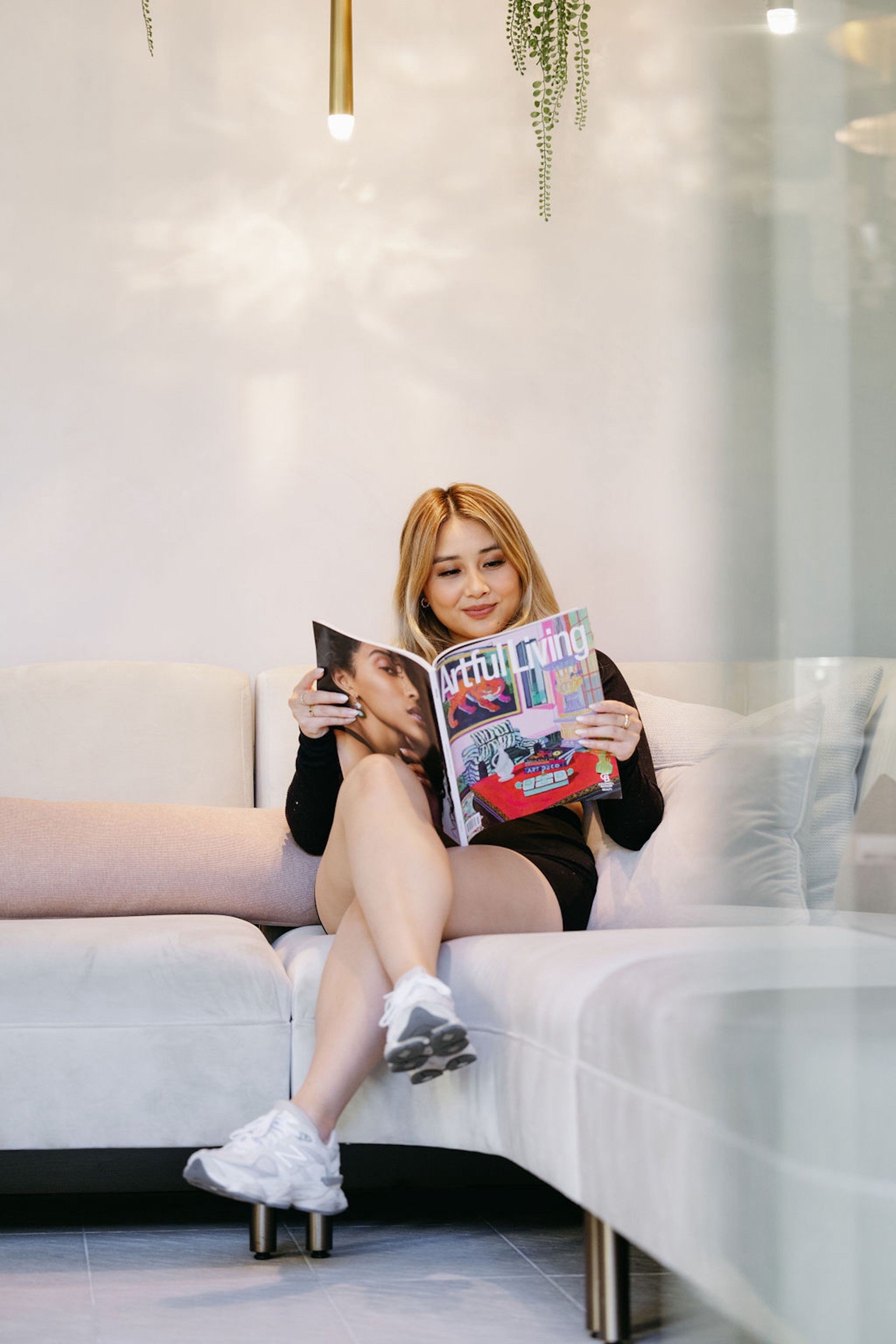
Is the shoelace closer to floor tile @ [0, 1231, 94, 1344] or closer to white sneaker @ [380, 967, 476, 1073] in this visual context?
white sneaker @ [380, 967, 476, 1073]

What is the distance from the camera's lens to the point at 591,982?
108cm

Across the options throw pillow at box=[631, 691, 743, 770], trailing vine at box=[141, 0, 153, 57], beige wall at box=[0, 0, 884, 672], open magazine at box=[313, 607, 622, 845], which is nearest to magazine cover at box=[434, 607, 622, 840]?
open magazine at box=[313, 607, 622, 845]

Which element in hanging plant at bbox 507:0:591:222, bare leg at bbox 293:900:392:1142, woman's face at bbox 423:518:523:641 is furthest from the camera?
hanging plant at bbox 507:0:591:222

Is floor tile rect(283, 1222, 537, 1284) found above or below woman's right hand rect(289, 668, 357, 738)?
below

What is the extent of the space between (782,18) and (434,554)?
1.71m

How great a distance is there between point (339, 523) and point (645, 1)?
3.91 feet

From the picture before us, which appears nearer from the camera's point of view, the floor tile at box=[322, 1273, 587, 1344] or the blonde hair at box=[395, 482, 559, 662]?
the floor tile at box=[322, 1273, 587, 1344]

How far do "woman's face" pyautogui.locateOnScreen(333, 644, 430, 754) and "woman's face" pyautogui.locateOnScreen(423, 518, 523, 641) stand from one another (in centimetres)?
37

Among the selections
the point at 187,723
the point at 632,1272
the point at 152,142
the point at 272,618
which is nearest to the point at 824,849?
the point at 632,1272

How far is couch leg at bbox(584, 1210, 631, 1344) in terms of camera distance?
114 centimetres

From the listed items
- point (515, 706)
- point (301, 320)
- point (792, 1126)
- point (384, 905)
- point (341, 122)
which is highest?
point (341, 122)

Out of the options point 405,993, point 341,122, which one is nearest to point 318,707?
point 405,993

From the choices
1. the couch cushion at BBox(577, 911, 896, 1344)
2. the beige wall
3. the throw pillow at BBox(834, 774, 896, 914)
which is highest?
the beige wall

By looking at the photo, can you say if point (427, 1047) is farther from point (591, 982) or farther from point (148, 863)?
point (148, 863)
